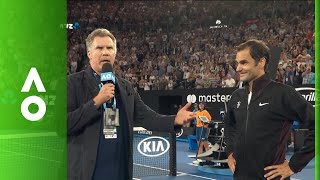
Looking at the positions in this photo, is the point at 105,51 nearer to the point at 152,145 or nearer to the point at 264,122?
the point at 264,122

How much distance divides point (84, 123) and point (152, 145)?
7340 mm

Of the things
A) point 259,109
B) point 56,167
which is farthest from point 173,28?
point 259,109

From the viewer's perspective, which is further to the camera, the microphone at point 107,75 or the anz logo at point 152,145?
the anz logo at point 152,145

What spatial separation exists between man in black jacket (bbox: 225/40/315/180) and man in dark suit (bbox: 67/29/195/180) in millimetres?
586

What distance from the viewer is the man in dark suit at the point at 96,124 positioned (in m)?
3.06

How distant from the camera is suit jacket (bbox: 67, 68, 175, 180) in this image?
3039mm

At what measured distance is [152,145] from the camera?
1030 centimetres

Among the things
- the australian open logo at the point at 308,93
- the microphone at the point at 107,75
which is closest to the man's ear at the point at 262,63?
the microphone at the point at 107,75

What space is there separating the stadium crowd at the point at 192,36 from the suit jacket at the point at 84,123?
1241 cm

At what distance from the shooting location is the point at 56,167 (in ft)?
36.7

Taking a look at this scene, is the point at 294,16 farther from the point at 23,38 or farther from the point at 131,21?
the point at 23,38

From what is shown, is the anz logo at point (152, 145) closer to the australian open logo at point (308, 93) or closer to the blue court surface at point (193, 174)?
the blue court surface at point (193, 174)

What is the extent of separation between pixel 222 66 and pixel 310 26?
4397mm

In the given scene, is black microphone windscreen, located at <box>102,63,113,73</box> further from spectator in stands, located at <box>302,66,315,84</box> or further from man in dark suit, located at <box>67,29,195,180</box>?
spectator in stands, located at <box>302,66,315,84</box>
